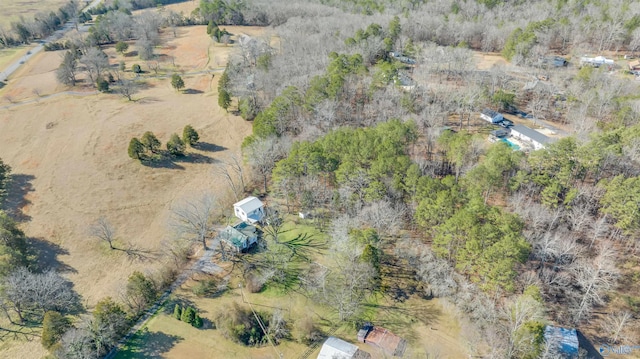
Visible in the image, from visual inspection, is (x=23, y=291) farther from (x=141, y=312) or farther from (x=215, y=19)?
(x=215, y=19)

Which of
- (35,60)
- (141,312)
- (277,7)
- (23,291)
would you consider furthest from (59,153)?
(277,7)

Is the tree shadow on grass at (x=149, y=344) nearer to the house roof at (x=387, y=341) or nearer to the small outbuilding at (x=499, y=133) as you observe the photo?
the house roof at (x=387, y=341)

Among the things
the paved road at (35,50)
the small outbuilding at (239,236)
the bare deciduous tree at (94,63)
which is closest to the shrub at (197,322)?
the small outbuilding at (239,236)

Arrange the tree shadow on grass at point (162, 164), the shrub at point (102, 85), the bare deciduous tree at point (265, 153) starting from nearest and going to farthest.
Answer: the bare deciduous tree at point (265, 153)
the tree shadow on grass at point (162, 164)
the shrub at point (102, 85)

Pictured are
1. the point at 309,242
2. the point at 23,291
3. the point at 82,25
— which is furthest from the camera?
the point at 82,25

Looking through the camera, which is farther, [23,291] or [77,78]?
[77,78]

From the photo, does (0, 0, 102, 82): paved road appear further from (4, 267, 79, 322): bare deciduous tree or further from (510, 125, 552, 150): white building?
(510, 125, 552, 150): white building

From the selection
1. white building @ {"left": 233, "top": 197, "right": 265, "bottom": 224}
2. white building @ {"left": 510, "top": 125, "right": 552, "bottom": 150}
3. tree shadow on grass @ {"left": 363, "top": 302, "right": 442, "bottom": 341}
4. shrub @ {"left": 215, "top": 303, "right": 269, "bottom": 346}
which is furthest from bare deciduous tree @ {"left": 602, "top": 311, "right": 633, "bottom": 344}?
white building @ {"left": 233, "top": 197, "right": 265, "bottom": 224}
